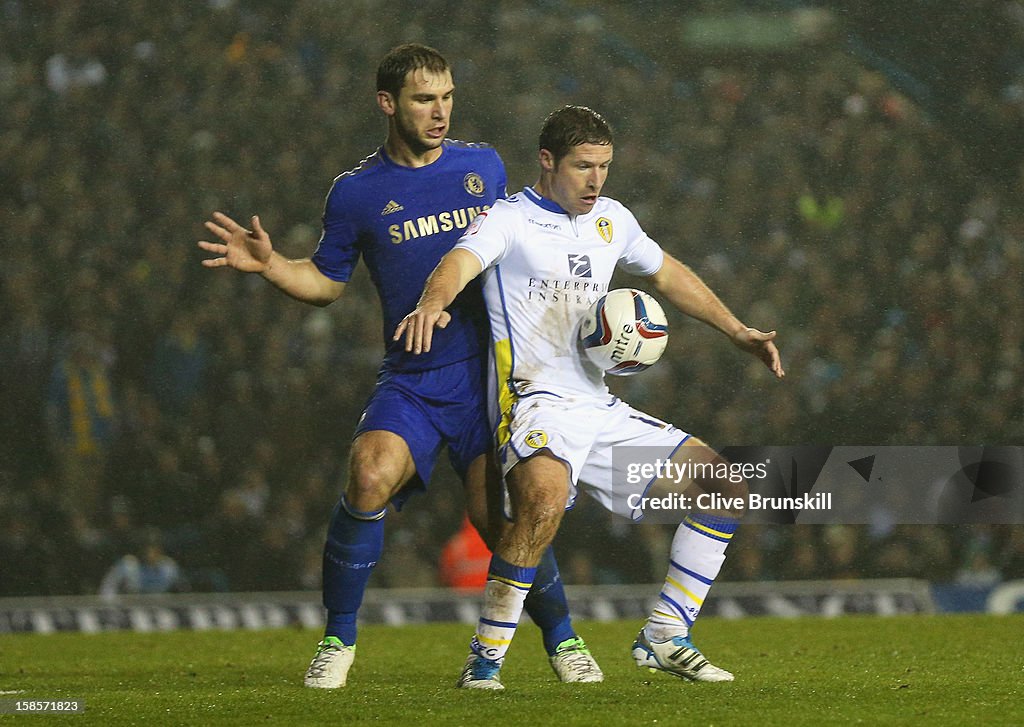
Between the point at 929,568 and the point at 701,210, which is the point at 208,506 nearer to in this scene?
the point at 701,210

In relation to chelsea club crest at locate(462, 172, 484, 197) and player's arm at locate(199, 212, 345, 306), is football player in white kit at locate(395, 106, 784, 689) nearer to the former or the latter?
chelsea club crest at locate(462, 172, 484, 197)

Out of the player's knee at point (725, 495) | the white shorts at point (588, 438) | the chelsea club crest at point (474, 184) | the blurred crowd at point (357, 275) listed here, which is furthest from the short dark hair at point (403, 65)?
the blurred crowd at point (357, 275)

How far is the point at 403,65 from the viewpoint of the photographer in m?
4.91

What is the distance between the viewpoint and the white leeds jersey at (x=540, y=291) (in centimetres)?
468

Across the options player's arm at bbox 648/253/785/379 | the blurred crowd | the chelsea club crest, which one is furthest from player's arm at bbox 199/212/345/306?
the blurred crowd

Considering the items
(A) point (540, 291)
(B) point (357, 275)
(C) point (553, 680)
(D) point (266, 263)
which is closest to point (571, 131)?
(A) point (540, 291)

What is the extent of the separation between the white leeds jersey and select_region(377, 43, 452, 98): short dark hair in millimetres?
564

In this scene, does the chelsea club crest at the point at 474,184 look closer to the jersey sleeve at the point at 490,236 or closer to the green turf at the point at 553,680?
the jersey sleeve at the point at 490,236

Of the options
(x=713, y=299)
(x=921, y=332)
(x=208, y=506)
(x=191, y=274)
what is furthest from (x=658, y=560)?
(x=713, y=299)

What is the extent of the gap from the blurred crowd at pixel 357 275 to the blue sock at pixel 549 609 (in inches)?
177

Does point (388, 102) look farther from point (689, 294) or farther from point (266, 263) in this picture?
point (689, 294)

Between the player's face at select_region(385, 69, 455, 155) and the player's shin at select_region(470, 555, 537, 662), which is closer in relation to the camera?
the player's shin at select_region(470, 555, 537, 662)

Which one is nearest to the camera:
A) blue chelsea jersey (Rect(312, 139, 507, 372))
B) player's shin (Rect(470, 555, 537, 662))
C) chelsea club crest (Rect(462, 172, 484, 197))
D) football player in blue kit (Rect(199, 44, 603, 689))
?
player's shin (Rect(470, 555, 537, 662))

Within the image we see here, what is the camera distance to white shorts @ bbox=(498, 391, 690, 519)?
4.49 m
